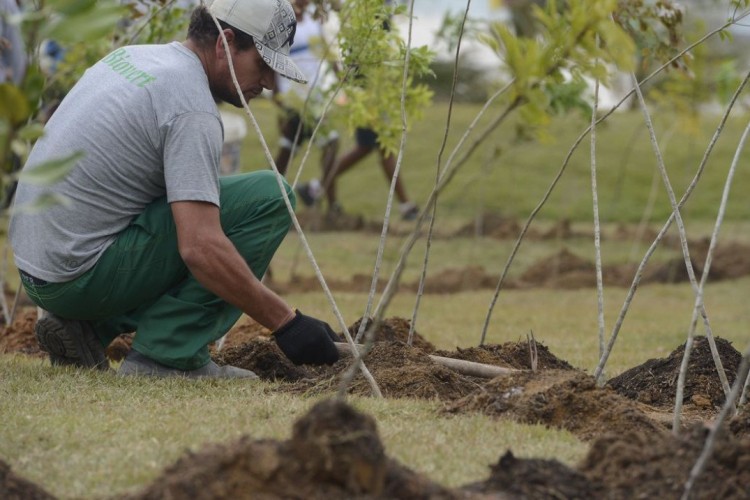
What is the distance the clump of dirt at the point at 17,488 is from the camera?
270cm

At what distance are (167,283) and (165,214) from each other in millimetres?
313

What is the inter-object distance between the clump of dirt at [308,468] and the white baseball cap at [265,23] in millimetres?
2142

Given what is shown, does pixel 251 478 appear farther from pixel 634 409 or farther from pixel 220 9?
pixel 220 9

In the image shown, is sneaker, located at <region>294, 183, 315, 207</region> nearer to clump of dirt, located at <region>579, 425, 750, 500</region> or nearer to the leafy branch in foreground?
the leafy branch in foreground

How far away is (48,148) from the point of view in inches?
171

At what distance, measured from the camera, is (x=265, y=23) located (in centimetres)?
442

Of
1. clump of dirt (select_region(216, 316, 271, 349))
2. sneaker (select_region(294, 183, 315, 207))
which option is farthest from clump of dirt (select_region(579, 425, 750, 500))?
sneaker (select_region(294, 183, 315, 207))

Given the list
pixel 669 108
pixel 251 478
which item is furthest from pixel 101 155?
pixel 669 108

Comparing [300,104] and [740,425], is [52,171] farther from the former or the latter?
[300,104]

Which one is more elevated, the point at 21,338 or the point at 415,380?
the point at 415,380

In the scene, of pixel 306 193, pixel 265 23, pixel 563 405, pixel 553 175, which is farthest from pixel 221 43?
pixel 553 175

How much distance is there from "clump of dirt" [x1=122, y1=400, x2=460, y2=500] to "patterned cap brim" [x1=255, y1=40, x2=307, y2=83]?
6.95ft

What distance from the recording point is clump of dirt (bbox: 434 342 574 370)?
481cm

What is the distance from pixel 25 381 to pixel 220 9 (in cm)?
162
